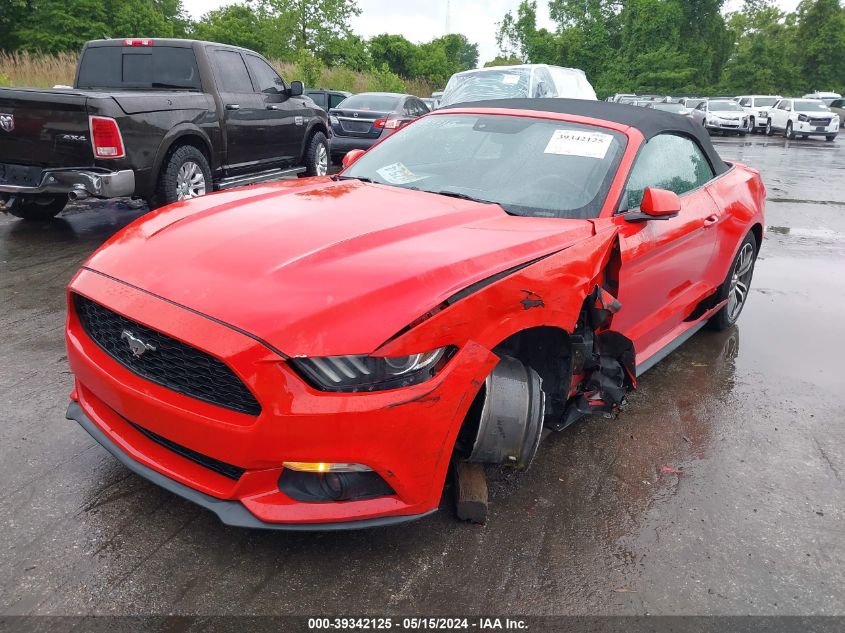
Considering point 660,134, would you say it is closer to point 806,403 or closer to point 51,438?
point 806,403

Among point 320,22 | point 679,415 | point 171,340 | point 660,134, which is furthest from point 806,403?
point 320,22

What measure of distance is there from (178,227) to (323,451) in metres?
1.32

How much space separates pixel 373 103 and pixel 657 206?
Result: 11.6m

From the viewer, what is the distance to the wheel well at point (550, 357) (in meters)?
2.88

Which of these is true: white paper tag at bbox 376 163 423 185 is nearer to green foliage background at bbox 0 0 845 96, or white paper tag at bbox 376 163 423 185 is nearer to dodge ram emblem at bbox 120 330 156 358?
dodge ram emblem at bbox 120 330 156 358

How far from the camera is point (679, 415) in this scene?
3.74 m

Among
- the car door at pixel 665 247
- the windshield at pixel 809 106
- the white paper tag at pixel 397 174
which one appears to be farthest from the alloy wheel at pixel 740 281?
the windshield at pixel 809 106

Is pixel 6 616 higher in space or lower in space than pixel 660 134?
lower

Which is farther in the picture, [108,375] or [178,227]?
[178,227]

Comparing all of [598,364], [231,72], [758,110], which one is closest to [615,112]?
[598,364]

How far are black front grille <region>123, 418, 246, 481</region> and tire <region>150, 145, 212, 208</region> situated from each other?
4.56 meters

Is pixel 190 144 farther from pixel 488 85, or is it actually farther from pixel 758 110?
pixel 758 110

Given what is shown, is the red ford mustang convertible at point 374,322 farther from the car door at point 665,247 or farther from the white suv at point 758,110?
the white suv at point 758,110

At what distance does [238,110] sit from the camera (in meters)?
8.02
